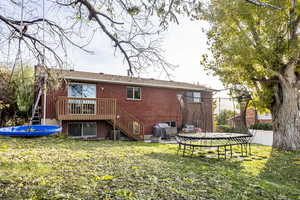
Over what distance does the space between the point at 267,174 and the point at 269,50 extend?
15.8ft

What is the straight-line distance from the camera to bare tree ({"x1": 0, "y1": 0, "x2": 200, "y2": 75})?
14.1 feet

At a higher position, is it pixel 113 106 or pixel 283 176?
pixel 113 106

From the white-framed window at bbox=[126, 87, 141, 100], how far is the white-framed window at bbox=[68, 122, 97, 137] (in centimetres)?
329

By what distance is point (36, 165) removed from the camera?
3693mm

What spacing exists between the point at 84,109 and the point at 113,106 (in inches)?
68.6

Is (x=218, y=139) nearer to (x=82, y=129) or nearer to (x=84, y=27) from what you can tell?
(x=84, y=27)

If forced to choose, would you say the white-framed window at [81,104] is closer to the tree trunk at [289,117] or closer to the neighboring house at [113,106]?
the neighboring house at [113,106]

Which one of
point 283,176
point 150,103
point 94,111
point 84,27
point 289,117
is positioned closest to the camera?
point 283,176

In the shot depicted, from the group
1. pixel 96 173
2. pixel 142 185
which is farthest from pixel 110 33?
pixel 142 185

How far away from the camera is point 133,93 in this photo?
14992 millimetres

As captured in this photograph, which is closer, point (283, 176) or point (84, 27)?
point (283, 176)

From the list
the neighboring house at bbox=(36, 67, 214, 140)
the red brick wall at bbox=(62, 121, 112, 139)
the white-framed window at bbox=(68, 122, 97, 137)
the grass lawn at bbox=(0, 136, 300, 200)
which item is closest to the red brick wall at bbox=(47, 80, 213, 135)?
the neighboring house at bbox=(36, 67, 214, 140)

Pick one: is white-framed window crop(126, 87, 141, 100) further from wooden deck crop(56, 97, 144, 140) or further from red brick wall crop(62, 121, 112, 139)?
red brick wall crop(62, 121, 112, 139)

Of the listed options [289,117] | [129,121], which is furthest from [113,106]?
[289,117]
